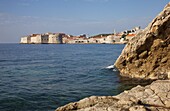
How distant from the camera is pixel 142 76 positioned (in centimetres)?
3145

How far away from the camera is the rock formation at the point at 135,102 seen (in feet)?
35.8

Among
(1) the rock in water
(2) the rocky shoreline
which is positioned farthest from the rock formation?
(1) the rock in water

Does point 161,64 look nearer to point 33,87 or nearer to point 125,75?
point 125,75

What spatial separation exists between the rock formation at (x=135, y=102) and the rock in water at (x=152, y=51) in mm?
15401

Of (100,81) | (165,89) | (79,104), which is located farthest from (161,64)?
(79,104)

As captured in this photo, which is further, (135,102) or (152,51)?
(152,51)

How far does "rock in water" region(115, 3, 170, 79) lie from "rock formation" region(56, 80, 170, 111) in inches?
606

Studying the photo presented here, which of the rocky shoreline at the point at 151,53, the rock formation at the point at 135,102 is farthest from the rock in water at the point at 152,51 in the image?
the rock formation at the point at 135,102

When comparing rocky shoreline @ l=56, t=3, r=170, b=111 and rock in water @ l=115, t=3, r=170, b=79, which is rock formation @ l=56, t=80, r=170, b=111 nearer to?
rocky shoreline @ l=56, t=3, r=170, b=111

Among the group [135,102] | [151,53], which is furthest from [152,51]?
[135,102]

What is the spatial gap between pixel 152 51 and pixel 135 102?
19770 millimetres

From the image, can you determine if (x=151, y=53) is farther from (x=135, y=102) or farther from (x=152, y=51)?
(x=135, y=102)

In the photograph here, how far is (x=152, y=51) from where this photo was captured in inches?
1190

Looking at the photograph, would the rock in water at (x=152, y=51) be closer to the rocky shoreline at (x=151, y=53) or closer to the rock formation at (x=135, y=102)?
the rocky shoreline at (x=151, y=53)
